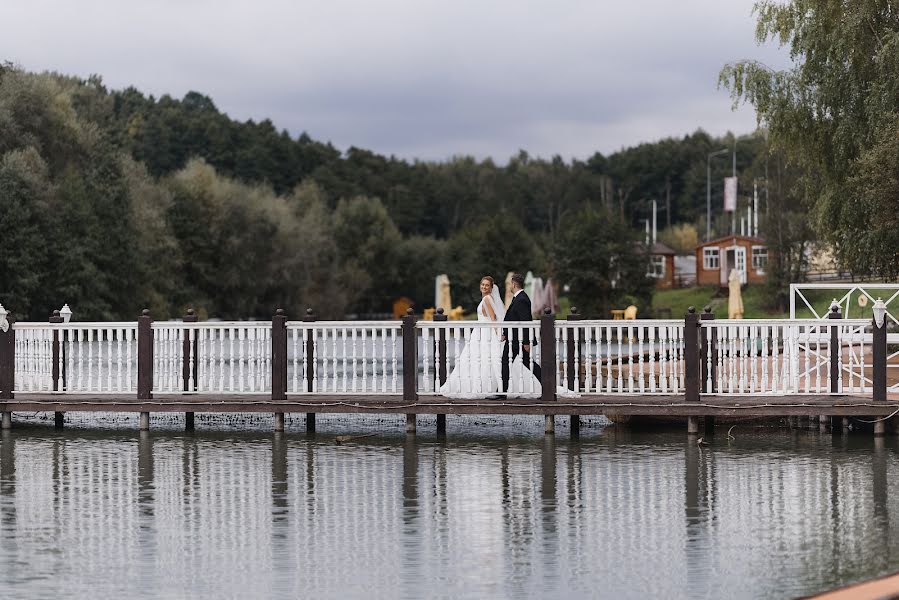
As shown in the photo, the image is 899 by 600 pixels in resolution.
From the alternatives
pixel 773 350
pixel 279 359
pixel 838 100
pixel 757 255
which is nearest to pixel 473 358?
pixel 279 359

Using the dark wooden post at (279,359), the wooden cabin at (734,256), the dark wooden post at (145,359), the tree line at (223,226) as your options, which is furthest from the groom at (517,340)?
the wooden cabin at (734,256)

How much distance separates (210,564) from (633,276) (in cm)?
6469

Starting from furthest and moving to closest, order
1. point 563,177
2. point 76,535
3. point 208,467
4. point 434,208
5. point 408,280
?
point 563,177, point 434,208, point 408,280, point 208,467, point 76,535

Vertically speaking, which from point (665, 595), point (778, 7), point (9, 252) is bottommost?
point (665, 595)

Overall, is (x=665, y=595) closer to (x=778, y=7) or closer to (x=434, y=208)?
(x=778, y=7)

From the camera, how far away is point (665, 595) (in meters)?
8.85

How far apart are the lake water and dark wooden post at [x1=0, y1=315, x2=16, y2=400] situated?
181cm

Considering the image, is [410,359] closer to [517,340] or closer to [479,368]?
[479,368]

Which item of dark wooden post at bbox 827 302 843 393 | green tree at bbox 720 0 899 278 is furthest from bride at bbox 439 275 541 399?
green tree at bbox 720 0 899 278

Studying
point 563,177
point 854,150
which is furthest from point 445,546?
point 563,177

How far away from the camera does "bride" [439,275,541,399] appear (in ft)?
60.0

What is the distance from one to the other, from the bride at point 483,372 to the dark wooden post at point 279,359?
213 centimetres

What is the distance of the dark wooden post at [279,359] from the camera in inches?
733

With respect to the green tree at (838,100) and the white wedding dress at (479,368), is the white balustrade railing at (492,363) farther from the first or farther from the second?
the green tree at (838,100)
